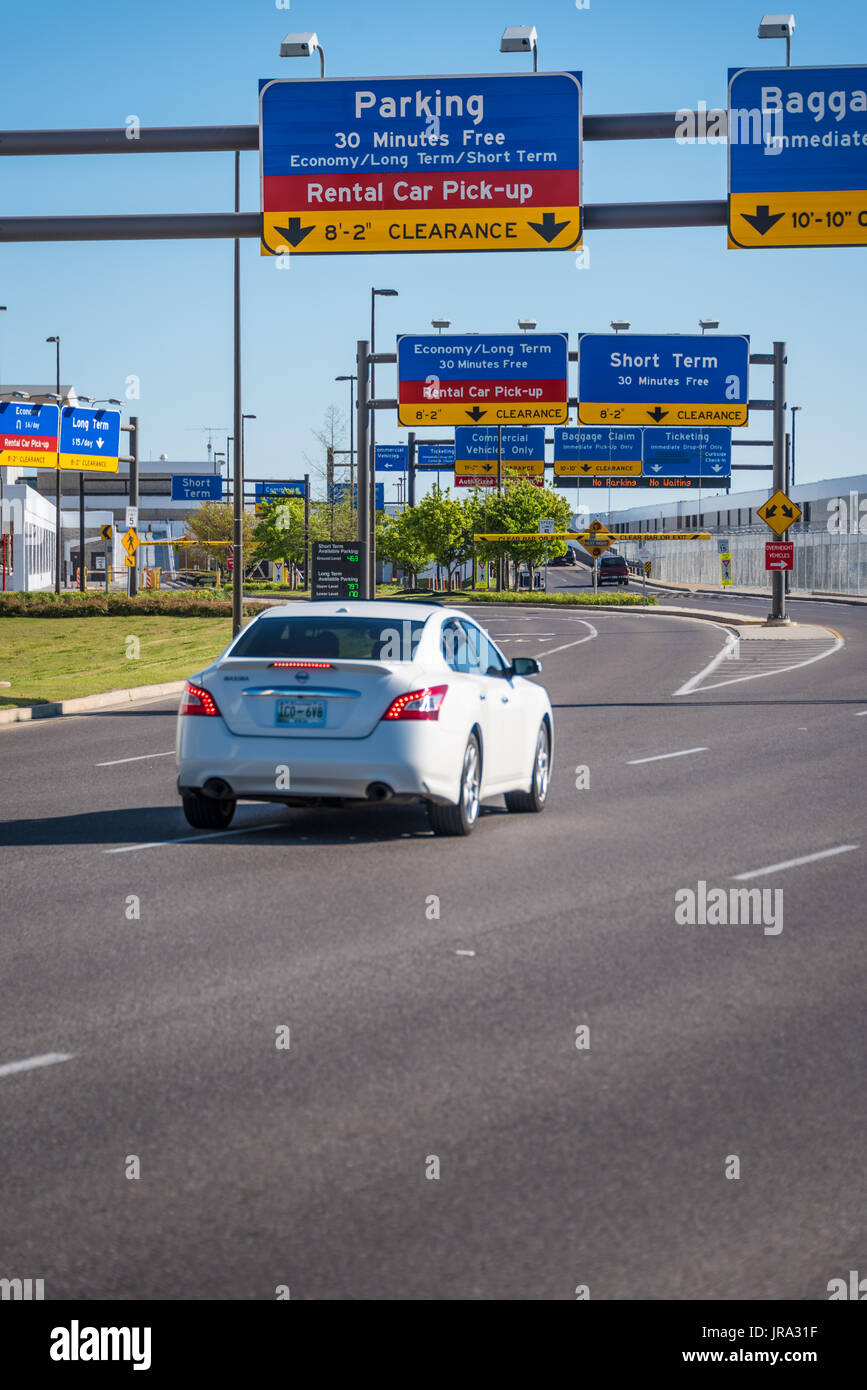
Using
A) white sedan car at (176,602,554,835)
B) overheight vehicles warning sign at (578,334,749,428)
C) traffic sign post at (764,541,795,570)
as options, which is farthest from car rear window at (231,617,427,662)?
overheight vehicles warning sign at (578,334,749,428)

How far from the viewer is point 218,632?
4050 cm

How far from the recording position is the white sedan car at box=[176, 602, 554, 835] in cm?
1084

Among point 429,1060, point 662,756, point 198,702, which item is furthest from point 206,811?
point 662,756

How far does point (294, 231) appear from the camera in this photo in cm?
1942

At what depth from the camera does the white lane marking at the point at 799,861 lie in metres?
9.88

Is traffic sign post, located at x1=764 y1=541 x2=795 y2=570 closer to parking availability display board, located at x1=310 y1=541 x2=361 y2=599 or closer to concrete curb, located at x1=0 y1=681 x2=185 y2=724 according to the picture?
parking availability display board, located at x1=310 y1=541 x2=361 y2=599

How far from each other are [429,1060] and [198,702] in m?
5.66

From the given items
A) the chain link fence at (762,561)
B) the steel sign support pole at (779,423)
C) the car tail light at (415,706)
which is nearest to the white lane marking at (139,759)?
the car tail light at (415,706)

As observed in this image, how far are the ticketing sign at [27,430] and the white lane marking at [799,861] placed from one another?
56918mm

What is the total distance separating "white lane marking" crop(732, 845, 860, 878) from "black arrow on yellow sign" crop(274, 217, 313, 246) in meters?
11.3

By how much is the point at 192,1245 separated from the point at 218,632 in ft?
120

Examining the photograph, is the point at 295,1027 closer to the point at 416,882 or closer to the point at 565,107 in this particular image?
the point at 416,882

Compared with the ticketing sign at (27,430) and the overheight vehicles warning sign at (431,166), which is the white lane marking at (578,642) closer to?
the overheight vehicles warning sign at (431,166)
